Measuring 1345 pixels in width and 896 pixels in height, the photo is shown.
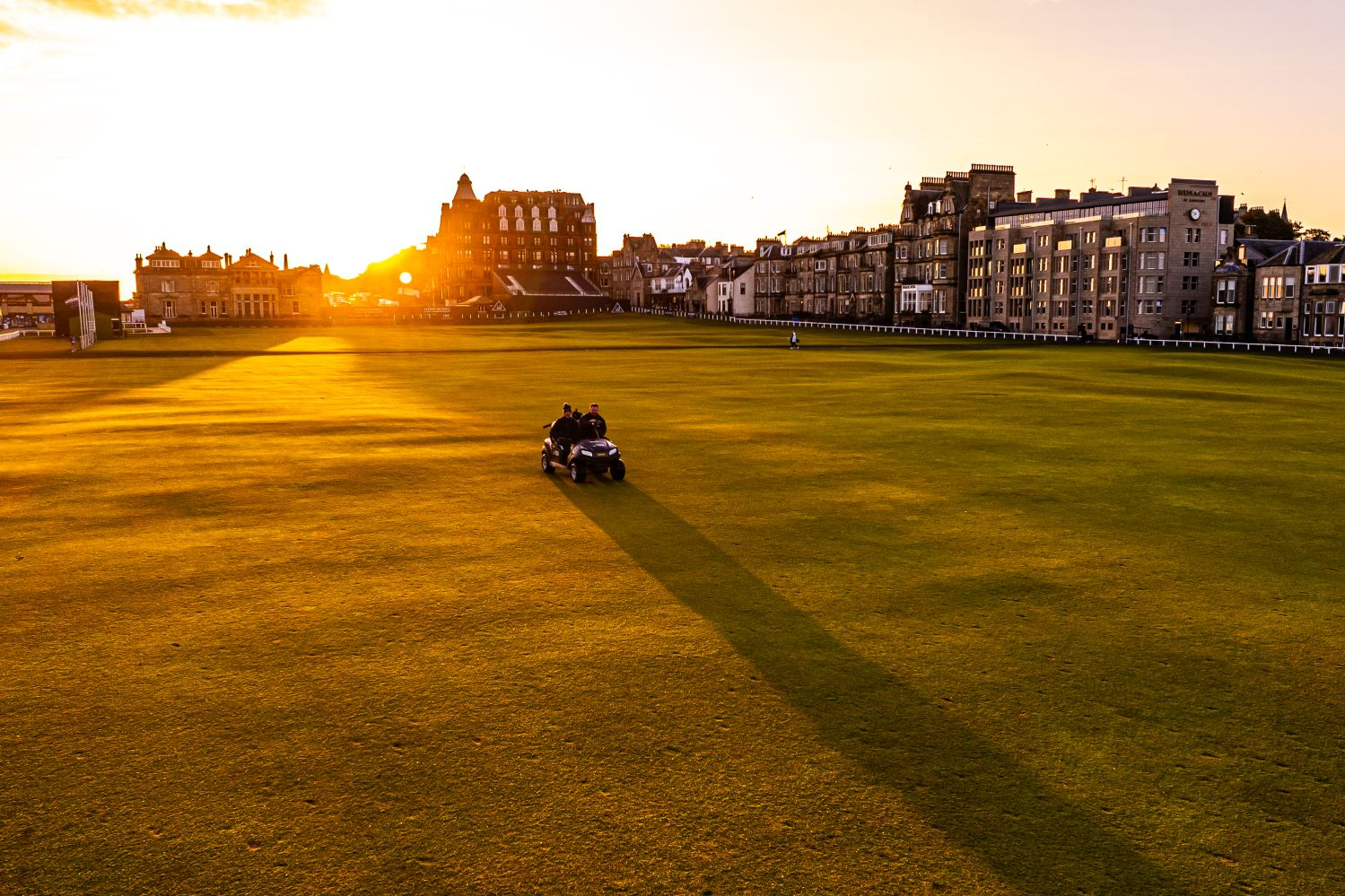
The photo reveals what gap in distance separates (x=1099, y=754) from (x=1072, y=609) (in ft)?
12.2

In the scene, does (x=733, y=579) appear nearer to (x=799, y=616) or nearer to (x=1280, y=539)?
(x=799, y=616)

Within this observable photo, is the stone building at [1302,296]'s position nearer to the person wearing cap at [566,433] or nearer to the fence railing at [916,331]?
the fence railing at [916,331]

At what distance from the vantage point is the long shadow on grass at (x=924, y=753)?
20.7 ft

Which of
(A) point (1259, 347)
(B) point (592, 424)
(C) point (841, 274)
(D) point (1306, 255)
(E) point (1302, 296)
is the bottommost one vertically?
(B) point (592, 424)

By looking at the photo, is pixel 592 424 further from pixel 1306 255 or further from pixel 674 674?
pixel 1306 255

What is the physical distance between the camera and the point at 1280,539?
14.6m

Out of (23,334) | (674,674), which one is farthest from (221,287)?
(674,674)

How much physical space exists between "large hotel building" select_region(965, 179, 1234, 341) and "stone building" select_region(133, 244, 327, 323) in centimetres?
12623

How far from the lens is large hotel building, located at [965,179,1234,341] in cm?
9900

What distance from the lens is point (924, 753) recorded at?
25.5ft

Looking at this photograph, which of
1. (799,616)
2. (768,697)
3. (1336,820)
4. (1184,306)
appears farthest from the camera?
(1184,306)

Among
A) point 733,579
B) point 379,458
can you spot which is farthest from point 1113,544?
point 379,458

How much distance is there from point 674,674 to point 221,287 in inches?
7915

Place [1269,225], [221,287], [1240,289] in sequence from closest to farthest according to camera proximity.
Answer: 1. [1240,289]
2. [1269,225]
3. [221,287]
